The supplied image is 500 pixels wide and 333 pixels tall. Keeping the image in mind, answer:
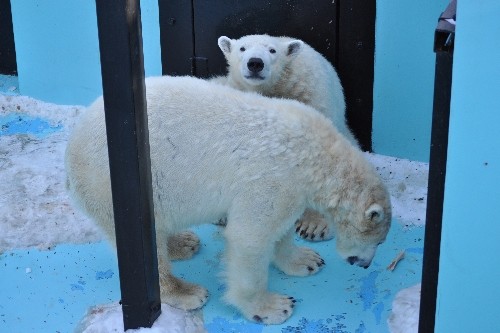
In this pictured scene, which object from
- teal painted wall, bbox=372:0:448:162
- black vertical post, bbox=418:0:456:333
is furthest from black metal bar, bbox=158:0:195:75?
black vertical post, bbox=418:0:456:333

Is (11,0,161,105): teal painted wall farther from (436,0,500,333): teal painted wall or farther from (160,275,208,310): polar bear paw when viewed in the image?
(436,0,500,333): teal painted wall

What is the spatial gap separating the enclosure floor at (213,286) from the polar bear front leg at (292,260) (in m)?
0.04

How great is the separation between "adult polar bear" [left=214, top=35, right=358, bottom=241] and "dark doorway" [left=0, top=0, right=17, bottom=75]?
380cm

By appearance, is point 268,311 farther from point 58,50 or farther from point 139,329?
point 58,50

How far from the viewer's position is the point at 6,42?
756 cm

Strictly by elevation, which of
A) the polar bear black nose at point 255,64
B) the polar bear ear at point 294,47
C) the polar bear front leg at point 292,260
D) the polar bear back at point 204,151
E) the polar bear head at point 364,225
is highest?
the polar bear ear at point 294,47

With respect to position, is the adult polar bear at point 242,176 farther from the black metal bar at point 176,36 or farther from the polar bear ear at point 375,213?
the black metal bar at point 176,36

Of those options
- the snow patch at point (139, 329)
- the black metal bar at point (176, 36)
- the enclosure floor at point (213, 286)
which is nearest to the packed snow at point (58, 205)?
the snow patch at point (139, 329)

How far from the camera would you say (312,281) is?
3.71m

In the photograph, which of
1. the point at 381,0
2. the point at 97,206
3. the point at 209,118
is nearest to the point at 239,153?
the point at 209,118

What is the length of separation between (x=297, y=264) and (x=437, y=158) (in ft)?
5.35

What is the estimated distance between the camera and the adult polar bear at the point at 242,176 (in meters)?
3.16

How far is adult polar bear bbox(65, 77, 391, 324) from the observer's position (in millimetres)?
3164

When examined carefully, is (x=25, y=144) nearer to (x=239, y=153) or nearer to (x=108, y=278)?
(x=108, y=278)
